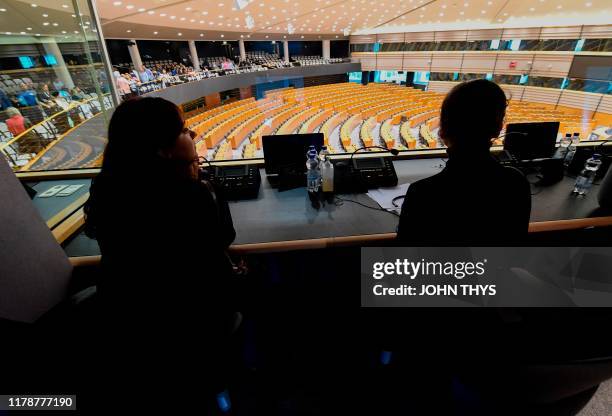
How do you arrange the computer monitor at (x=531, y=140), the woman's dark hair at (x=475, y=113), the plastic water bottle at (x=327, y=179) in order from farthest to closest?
Answer: the computer monitor at (x=531, y=140) < the plastic water bottle at (x=327, y=179) < the woman's dark hair at (x=475, y=113)

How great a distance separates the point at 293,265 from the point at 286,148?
84cm

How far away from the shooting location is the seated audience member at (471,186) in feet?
3.29

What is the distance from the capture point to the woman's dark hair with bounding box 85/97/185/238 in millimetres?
998

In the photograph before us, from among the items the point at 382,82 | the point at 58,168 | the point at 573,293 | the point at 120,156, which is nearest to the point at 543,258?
the point at 573,293

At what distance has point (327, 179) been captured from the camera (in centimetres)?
176

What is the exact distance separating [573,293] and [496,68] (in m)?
16.6

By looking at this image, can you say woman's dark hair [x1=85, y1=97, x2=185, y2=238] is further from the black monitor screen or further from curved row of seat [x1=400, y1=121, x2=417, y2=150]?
curved row of seat [x1=400, y1=121, x2=417, y2=150]

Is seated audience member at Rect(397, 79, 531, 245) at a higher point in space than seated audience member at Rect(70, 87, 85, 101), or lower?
lower

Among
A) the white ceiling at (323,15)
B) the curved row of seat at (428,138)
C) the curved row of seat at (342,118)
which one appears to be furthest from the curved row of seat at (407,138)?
the white ceiling at (323,15)

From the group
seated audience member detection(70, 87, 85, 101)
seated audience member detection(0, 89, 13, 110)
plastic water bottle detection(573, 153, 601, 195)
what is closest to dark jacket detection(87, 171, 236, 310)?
plastic water bottle detection(573, 153, 601, 195)

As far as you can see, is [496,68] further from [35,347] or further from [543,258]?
[35,347]

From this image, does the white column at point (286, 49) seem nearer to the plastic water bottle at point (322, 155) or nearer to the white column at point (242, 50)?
the white column at point (242, 50)

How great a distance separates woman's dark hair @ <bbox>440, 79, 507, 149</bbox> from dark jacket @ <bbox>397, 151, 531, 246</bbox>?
58mm

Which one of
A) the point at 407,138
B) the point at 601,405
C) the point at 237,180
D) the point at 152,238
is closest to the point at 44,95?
the point at 237,180
